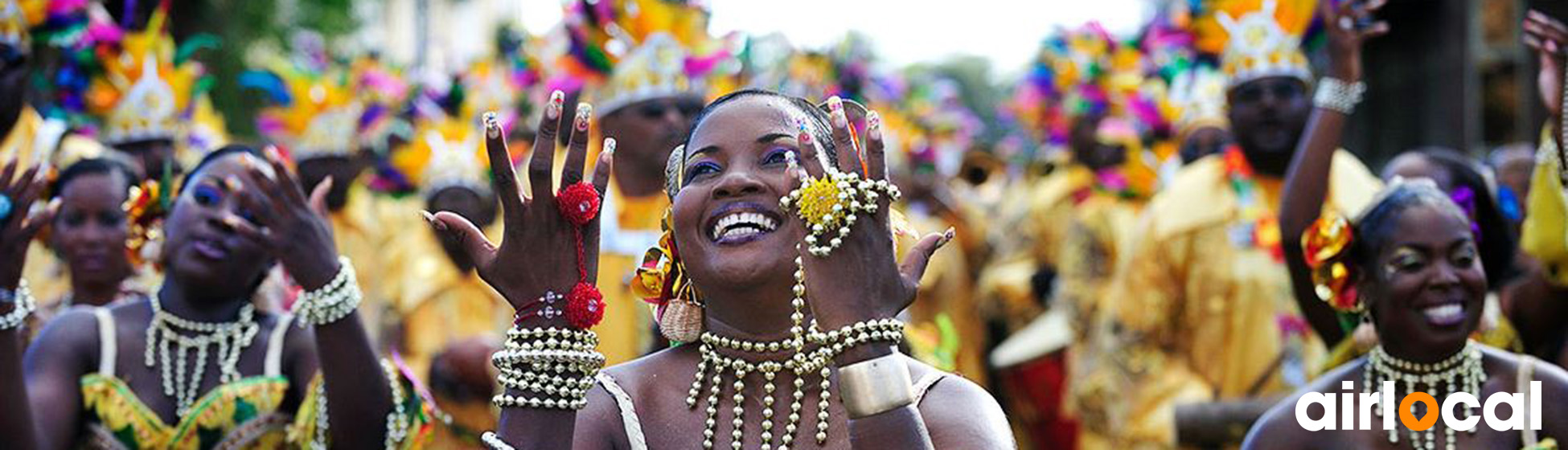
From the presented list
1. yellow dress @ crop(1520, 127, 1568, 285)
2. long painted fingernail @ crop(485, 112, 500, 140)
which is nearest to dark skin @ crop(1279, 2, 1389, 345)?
yellow dress @ crop(1520, 127, 1568, 285)

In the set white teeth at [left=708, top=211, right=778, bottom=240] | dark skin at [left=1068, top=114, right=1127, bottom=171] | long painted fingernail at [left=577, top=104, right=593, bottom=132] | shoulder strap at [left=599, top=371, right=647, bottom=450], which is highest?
long painted fingernail at [left=577, top=104, right=593, bottom=132]

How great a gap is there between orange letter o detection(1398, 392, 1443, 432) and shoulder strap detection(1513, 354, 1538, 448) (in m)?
0.19

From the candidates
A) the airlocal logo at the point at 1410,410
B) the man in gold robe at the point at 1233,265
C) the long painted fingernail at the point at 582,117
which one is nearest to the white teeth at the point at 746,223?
the long painted fingernail at the point at 582,117

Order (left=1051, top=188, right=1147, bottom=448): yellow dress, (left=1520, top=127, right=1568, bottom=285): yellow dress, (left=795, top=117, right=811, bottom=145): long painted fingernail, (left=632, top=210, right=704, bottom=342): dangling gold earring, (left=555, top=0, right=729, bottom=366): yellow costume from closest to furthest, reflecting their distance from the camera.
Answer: (left=795, top=117, right=811, bottom=145): long painted fingernail
(left=632, top=210, right=704, bottom=342): dangling gold earring
(left=1520, top=127, right=1568, bottom=285): yellow dress
(left=555, top=0, right=729, bottom=366): yellow costume
(left=1051, top=188, right=1147, bottom=448): yellow dress

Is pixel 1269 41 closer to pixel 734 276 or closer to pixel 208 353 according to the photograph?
pixel 208 353

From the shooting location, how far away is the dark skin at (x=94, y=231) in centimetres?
602

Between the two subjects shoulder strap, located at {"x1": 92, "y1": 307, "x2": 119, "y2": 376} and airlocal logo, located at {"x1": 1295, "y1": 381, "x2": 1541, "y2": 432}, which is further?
shoulder strap, located at {"x1": 92, "y1": 307, "x2": 119, "y2": 376}

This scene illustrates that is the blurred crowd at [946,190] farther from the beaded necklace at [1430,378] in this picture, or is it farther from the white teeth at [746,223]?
the beaded necklace at [1430,378]

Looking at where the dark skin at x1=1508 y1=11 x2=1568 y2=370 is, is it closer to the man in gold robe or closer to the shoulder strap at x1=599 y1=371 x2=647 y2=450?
the man in gold robe

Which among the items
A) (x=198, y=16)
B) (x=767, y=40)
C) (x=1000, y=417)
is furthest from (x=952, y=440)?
(x=198, y=16)

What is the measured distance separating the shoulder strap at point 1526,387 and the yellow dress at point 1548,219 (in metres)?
1.40

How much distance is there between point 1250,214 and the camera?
7.94 metres

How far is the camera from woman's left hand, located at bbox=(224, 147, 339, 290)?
4.46 meters

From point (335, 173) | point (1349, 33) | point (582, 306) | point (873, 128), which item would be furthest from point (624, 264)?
point (873, 128)
